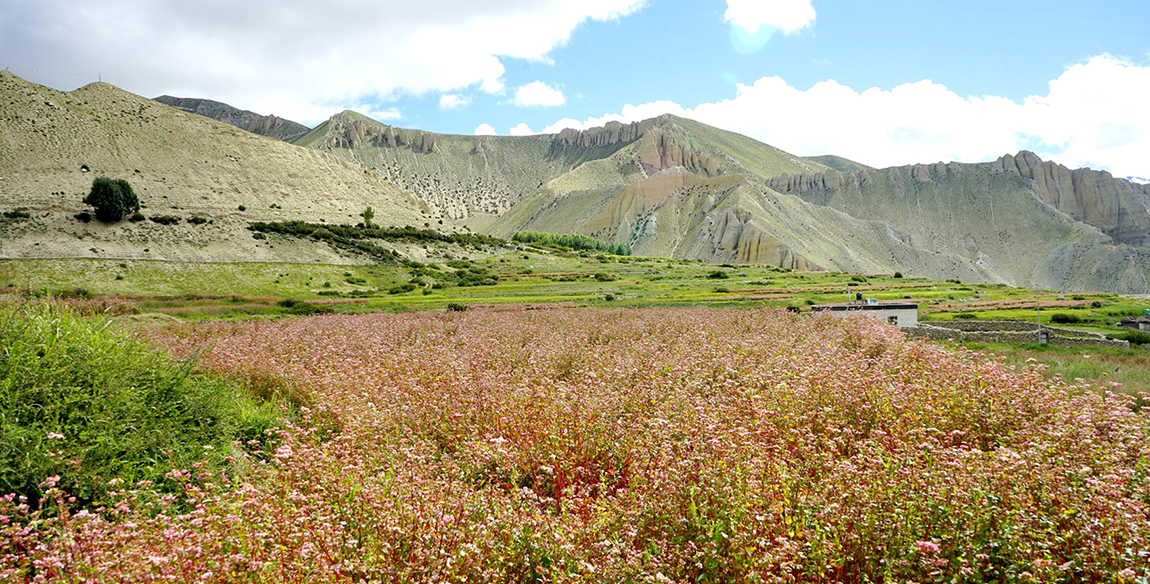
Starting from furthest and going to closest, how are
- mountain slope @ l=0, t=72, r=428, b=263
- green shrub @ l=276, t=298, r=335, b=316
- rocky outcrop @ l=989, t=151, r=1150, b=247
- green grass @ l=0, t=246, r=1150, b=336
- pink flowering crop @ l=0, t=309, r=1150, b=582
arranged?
rocky outcrop @ l=989, t=151, r=1150, b=247
mountain slope @ l=0, t=72, r=428, b=263
green grass @ l=0, t=246, r=1150, b=336
green shrub @ l=276, t=298, r=335, b=316
pink flowering crop @ l=0, t=309, r=1150, b=582

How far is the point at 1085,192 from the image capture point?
572ft

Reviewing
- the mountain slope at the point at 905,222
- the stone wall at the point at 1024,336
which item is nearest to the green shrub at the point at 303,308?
the stone wall at the point at 1024,336

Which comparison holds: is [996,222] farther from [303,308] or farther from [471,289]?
[303,308]

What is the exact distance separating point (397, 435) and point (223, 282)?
208ft

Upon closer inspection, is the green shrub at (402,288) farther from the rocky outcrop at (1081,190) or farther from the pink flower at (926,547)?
the rocky outcrop at (1081,190)

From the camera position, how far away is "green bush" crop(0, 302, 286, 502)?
666 cm

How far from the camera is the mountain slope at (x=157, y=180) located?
74.0 metres

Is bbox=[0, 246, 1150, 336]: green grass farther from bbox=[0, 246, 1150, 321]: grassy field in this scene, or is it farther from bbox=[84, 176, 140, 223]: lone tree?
bbox=[84, 176, 140, 223]: lone tree

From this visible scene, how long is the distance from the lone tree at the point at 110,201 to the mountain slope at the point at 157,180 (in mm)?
2081

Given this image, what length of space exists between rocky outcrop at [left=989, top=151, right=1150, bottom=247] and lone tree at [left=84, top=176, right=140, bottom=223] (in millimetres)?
210510

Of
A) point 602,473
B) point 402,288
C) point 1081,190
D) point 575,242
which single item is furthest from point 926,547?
point 1081,190

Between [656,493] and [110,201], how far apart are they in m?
96.7

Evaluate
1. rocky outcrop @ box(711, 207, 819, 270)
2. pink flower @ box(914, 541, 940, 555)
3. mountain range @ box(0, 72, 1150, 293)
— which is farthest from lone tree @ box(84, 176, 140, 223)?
rocky outcrop @ box(711, 207, 819, 270)

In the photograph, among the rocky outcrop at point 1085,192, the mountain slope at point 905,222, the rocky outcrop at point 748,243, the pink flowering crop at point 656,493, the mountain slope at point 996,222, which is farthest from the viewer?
the rocky outcrop at point 1085,192
